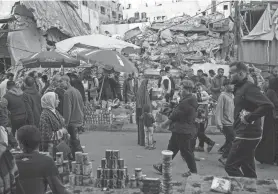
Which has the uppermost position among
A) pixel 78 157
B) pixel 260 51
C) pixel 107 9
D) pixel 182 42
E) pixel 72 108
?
pixel 107 9

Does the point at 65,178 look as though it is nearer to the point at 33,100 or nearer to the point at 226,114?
the point at 33,100

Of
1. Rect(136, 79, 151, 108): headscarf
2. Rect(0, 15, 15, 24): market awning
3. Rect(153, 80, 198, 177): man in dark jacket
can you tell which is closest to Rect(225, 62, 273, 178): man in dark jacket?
Rect(153, 80, 198, 177): man in dark jacket

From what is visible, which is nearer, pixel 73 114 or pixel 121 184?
pixel 121 184

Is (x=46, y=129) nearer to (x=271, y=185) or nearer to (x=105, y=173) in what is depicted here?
(x=105, y=173)

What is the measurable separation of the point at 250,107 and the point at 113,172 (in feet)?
6.47

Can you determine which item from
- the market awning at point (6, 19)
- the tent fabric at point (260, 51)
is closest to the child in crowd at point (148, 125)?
the tent fabric at point (260, 51)

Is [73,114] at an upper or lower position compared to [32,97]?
lower

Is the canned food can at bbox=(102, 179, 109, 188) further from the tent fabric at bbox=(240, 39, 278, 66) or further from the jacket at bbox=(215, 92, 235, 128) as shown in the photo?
the tent fabric at bbox=(240, 39, 278, 66)

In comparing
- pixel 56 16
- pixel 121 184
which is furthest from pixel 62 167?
pixel 56 16

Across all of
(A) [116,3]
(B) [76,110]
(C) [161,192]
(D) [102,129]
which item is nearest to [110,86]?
(D) [102,129]

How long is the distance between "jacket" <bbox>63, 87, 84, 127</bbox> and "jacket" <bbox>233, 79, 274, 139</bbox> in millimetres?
3317

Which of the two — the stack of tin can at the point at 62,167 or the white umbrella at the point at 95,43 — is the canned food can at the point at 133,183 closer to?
the stack of tin can at the point at 62,167

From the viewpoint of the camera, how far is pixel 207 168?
716 centimetres

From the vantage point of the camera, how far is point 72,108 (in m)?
6.95
